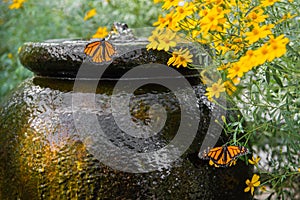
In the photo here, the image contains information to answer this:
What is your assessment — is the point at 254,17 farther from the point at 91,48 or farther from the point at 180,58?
the point at 91,48

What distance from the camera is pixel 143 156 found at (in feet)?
5.48

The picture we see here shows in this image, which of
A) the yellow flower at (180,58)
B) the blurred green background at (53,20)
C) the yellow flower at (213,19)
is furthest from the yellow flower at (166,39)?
the blurred green background at (53,20)

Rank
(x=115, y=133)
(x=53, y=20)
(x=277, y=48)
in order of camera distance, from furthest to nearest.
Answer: (x=53, y=20) → (x=115, y=133) → (x=277, y=48)

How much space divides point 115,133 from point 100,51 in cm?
29

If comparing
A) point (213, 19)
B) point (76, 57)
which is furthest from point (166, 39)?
point (76, 57)

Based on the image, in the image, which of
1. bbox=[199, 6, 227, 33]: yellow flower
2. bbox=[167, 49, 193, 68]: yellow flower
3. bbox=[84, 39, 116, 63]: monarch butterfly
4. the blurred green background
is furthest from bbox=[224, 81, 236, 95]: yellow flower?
the blurred green background

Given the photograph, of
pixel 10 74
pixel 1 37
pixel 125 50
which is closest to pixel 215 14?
pixel 125 50

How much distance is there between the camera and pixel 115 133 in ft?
5.51

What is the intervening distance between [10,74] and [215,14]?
280 centimetres

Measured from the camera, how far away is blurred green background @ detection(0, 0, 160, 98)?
11.4 feet

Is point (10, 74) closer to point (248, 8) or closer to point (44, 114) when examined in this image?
point (44, 114)

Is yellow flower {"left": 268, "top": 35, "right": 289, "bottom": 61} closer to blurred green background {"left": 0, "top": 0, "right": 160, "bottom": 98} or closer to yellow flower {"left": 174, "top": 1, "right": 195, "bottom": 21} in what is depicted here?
yellow flower {"left": 174, "top": 1, "right": 195, "bottom": 21}

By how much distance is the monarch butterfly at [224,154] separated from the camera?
1.62 m

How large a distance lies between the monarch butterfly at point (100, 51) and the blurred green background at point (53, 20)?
1.51m
